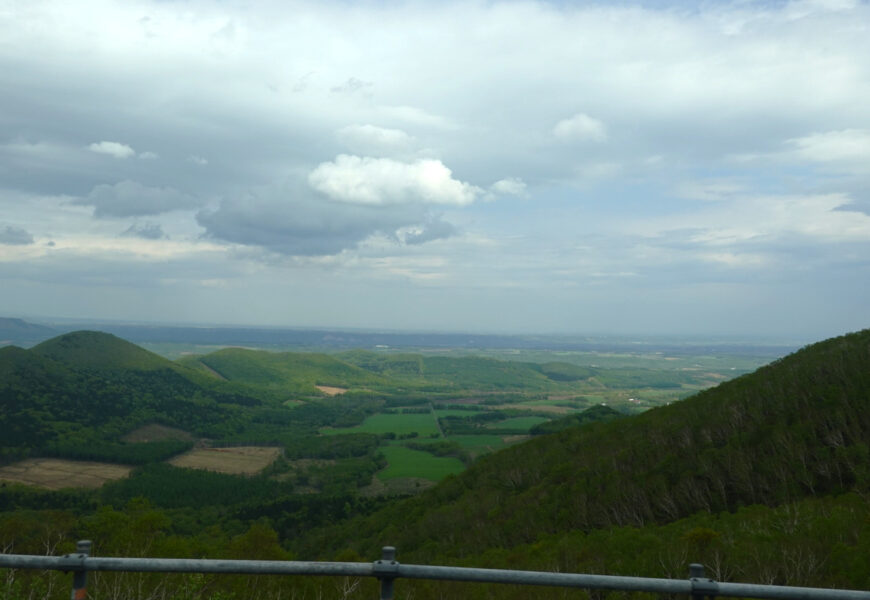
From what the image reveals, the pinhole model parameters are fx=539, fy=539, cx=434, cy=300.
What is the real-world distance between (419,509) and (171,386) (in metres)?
161

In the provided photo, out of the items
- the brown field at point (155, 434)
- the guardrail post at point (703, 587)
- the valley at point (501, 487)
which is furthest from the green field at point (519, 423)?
the guardrail post at point (703, 587)

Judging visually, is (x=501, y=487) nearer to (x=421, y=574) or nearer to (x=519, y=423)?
(x=421, y=574)

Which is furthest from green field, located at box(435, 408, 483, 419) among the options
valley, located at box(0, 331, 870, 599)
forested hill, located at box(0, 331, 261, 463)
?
forested hill, located at box(0, 331, 261, 463)

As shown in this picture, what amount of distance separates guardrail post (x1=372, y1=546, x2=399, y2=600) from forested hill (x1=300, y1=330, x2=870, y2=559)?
130 ft

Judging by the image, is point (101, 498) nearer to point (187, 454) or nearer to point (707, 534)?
point (187, 454)

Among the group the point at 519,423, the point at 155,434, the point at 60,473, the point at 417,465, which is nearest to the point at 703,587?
the point at 417,465

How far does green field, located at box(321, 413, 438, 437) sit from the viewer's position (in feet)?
515

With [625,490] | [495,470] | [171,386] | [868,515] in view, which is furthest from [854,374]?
[171,386]

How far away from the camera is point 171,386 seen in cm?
19838

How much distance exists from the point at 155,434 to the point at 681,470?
15171cm

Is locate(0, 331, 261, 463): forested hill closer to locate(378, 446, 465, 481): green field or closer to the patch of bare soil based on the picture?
locate(378, 446, 465, 481): green field

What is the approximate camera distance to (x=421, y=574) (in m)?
4.37

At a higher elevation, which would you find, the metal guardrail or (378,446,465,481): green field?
the metal guardrail

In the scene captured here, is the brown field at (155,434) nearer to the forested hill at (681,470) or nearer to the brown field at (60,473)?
the brown field at (60,473)
